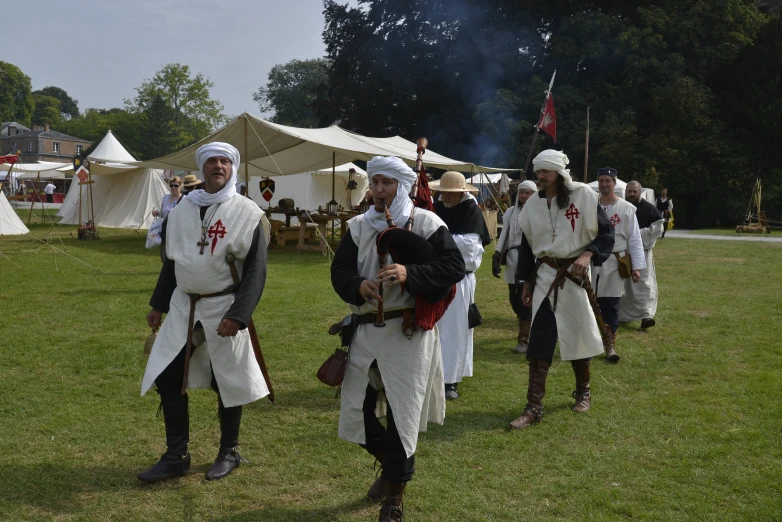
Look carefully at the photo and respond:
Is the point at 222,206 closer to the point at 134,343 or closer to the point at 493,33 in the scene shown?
the point at 134,343

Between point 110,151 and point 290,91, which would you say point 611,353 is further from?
point 290,91

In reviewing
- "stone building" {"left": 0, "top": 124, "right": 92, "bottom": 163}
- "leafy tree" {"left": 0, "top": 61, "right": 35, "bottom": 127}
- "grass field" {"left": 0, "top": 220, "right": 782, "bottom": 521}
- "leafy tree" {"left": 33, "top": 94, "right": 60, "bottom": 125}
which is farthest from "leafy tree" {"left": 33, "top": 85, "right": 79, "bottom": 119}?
"grass field" {"left": 0, "top": 220, "right": 782, "bottom": 521}

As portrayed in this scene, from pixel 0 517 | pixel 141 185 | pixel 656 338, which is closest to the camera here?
pixel 0 517

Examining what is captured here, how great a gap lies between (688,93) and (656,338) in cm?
2319

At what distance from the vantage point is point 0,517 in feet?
10.9

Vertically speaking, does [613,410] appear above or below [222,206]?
below

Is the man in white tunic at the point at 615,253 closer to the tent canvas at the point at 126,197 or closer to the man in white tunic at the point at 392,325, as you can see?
the man in white tunic at the point at 392,325

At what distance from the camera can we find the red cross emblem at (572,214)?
4.74 metres

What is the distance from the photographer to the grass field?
11.6 feet

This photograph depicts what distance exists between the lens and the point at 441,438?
4512 millimetres

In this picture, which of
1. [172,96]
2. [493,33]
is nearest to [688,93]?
[493,33]

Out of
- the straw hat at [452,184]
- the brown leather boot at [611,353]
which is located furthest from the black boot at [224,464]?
the brown leather boot at [611,353]

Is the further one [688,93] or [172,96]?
[172,96]

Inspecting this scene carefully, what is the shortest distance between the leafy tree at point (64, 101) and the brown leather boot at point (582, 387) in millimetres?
139648
